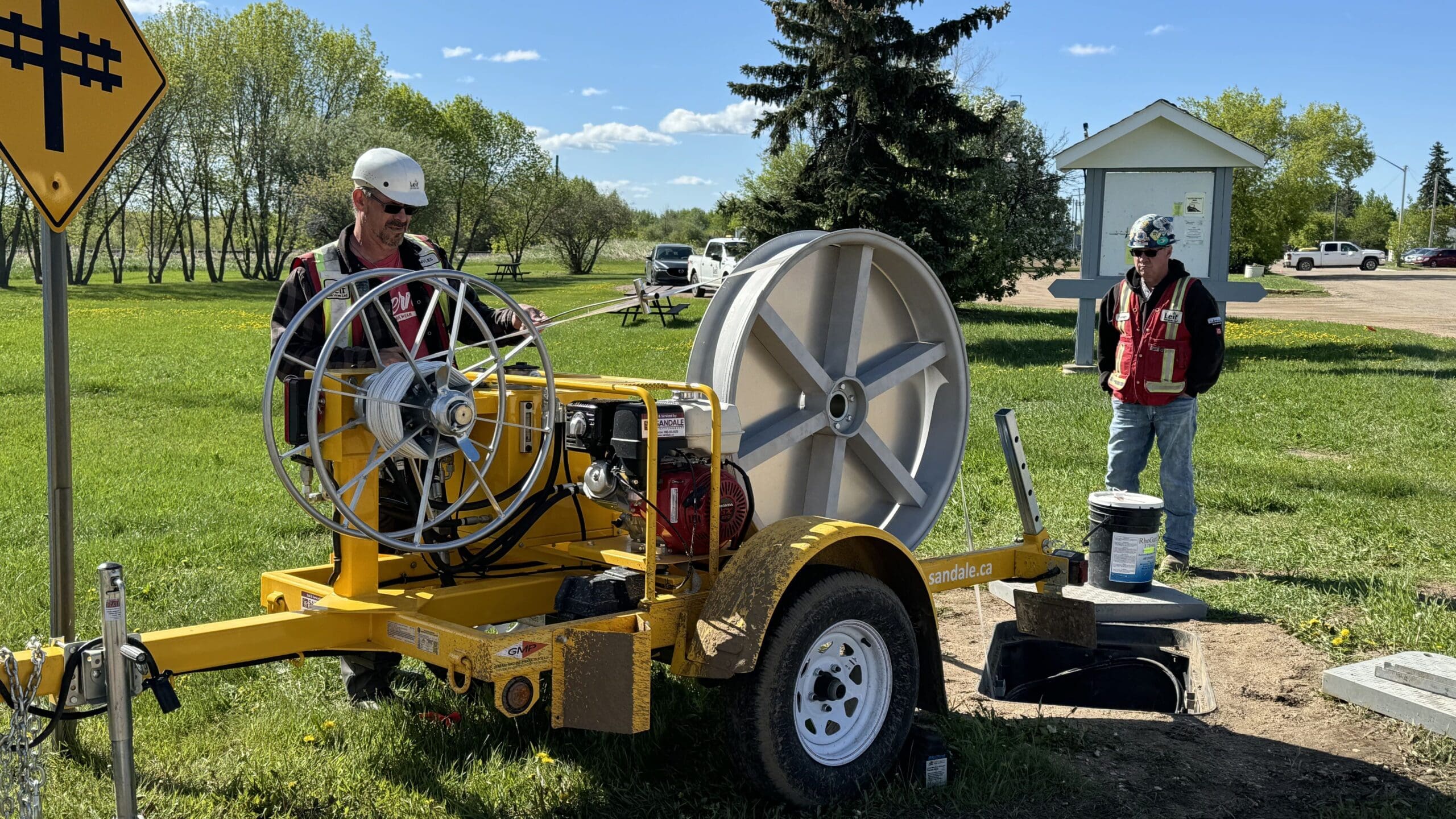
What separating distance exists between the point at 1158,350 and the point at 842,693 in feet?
11.9

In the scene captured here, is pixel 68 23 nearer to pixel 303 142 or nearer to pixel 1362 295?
pixel 1362 295

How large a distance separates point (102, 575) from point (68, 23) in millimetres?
2138

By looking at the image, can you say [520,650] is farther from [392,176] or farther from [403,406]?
[392,176]

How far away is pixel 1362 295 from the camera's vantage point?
41.5 m

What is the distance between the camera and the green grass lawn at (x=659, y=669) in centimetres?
392

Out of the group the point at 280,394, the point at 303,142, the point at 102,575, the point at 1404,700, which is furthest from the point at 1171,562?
the point at 303,142

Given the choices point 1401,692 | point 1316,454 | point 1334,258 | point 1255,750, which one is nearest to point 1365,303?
point 1316,454

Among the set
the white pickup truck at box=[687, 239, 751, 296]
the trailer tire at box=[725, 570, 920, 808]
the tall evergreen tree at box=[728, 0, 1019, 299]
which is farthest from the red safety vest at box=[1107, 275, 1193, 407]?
the white pickup truck at box=[687, 239, 751, 296]

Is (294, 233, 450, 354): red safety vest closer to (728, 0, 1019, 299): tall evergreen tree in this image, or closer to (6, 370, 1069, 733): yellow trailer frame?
(6, 370, 1069, 733): yellow trailer frame

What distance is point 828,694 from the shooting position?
3857mm

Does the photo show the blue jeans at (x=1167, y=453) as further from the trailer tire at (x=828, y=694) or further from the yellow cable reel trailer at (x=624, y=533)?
the trailer tire at (x=828, y=694)

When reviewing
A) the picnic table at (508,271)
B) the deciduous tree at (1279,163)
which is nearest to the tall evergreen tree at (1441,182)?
the deciduous tree at (1279,163)

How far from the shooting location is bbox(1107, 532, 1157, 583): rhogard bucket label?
6145mm

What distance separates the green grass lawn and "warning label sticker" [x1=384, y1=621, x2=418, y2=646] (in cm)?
63
